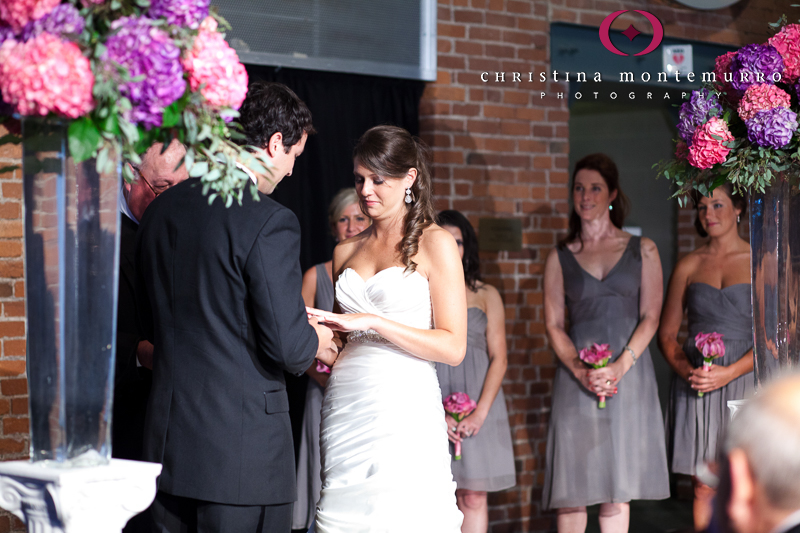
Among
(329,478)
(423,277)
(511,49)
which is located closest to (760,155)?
(423,277)

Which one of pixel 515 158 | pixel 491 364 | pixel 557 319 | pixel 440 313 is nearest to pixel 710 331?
pixel 557 319

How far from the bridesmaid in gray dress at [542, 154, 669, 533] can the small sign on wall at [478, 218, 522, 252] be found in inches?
24.0

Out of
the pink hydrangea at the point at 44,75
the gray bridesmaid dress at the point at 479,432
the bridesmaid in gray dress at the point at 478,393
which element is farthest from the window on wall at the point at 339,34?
the pink hydrangea at the point at 44,75

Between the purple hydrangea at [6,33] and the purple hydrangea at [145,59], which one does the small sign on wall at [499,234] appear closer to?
the purple hydrangea at [145,59]

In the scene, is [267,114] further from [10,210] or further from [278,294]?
[10,210]

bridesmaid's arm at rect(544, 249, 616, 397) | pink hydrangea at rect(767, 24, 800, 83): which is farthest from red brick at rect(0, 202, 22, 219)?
pink hydrangea at rect(767, 24, 800, 83)

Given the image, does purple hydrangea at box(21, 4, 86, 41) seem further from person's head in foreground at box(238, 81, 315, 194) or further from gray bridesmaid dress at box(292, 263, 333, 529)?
gray bridesmaid dress at box(292, 263, 333, 529)

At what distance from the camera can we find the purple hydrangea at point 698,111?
246cm

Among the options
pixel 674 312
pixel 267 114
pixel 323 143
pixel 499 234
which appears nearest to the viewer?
pixel 267 114

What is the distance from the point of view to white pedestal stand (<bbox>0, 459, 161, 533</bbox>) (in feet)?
4.31

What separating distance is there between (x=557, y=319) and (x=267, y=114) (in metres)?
2.28

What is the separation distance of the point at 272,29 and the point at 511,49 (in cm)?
143

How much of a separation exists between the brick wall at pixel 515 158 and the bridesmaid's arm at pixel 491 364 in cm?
69

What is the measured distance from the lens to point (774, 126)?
7.55ft
